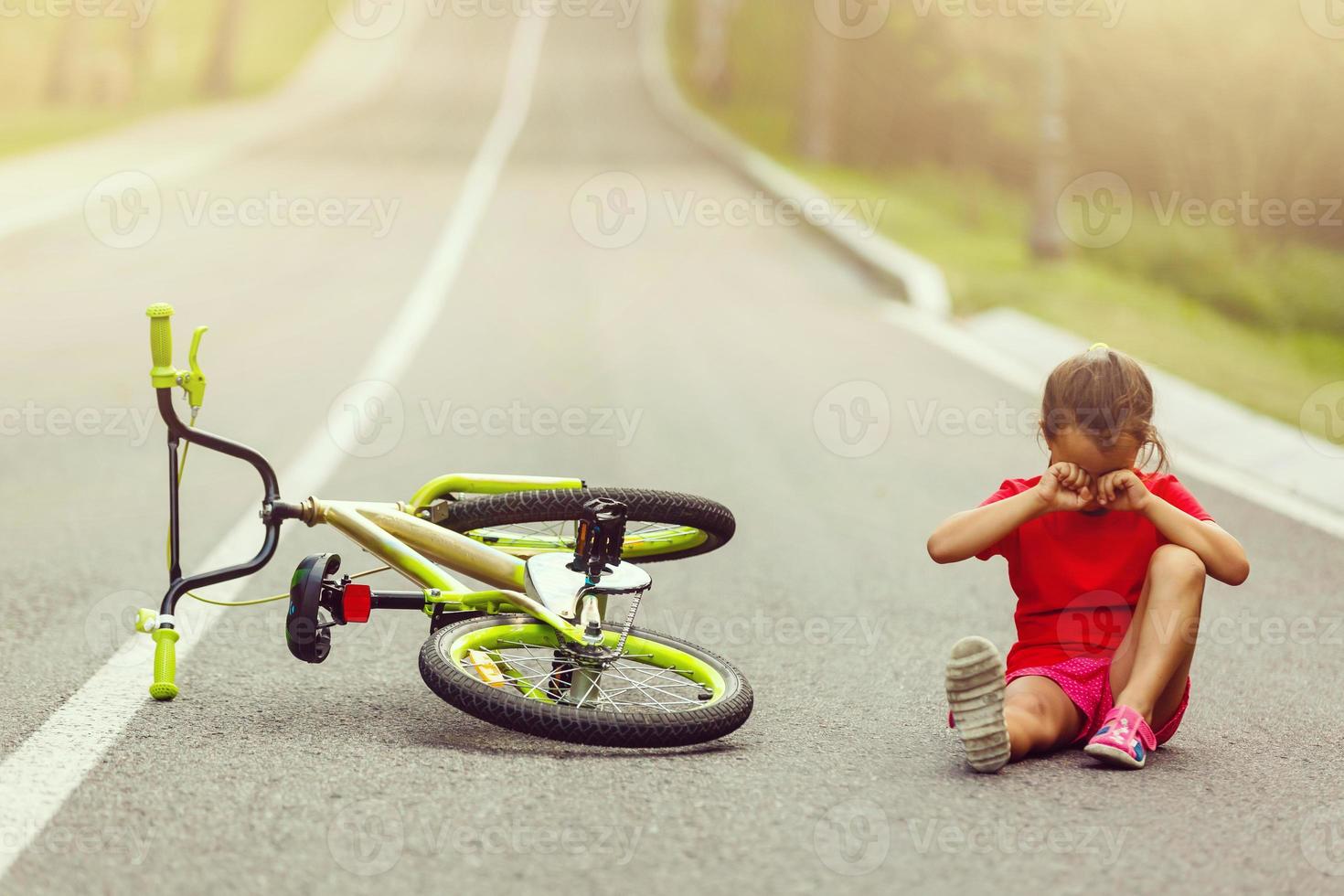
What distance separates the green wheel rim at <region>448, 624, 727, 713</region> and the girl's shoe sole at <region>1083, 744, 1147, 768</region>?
947 mm

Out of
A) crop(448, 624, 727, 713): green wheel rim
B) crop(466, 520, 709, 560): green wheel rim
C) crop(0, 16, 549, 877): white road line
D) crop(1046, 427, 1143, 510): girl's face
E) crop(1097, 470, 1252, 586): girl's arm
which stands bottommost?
crop(0, 16, 549, 877): white road line

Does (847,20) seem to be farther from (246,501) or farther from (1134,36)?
(246,501)

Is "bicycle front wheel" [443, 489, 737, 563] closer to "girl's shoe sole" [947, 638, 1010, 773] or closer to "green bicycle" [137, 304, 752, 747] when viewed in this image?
"green bicycle" [137, 304, 752, 747]

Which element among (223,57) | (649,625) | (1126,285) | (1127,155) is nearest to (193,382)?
(649,625)

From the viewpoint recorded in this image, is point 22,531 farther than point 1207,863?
Yes

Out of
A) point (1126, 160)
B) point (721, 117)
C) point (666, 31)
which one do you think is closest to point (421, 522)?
point (1126, 160)

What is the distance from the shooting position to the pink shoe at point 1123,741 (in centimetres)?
376

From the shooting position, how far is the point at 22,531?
652 centimetres

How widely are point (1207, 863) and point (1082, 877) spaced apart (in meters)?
0.31

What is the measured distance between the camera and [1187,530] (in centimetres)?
390

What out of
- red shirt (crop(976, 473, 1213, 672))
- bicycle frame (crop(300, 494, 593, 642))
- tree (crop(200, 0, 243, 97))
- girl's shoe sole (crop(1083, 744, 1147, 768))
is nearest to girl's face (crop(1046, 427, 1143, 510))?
red shirt (crop(976, 473, 1213, 672))

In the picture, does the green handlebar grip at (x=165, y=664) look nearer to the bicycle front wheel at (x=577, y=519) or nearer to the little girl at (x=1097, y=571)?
the bicycle front wheel at (x=577, y=519)

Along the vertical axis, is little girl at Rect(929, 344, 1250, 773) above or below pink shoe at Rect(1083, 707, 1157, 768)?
above

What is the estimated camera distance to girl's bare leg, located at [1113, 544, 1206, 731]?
3834 mm
